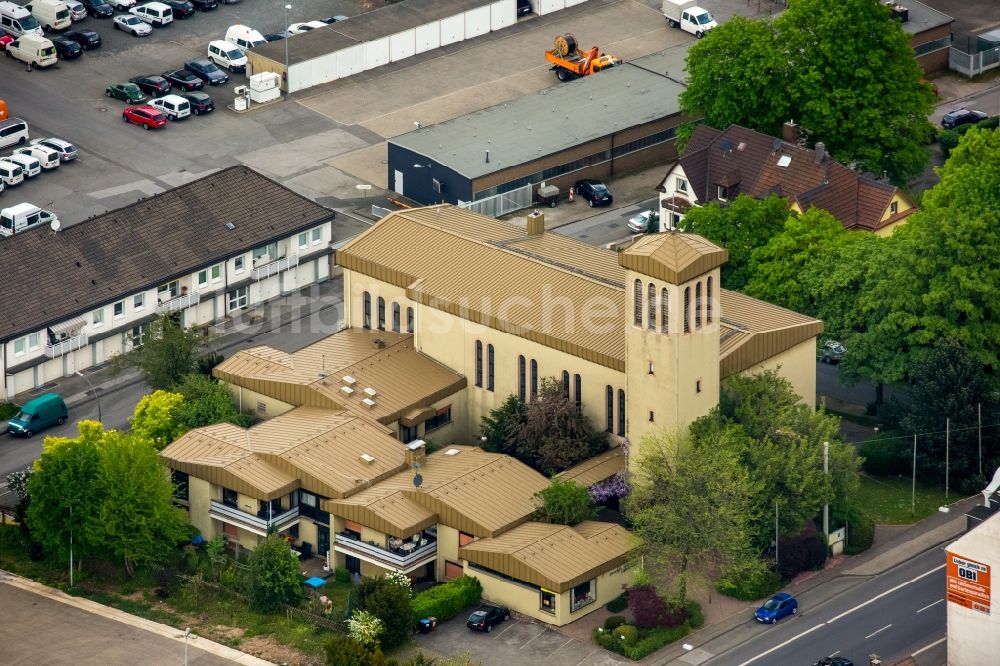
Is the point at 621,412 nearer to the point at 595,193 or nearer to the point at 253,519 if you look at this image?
the point at 253,519

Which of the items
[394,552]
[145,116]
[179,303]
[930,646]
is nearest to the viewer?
[930,646]

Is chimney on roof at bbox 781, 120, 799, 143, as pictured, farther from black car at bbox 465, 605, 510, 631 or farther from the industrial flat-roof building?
black car at bbox 465, 605, 510, 631

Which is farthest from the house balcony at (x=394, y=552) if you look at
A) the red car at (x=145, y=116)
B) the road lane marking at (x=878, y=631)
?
the red car at (x=145, y=116)

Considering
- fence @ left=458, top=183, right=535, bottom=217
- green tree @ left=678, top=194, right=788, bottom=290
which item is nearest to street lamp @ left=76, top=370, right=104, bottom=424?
fence @ left=458, top=183, right=535, bottom=217

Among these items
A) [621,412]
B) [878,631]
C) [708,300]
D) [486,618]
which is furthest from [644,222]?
[878,631]

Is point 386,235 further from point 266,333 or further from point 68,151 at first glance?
point 68,151
